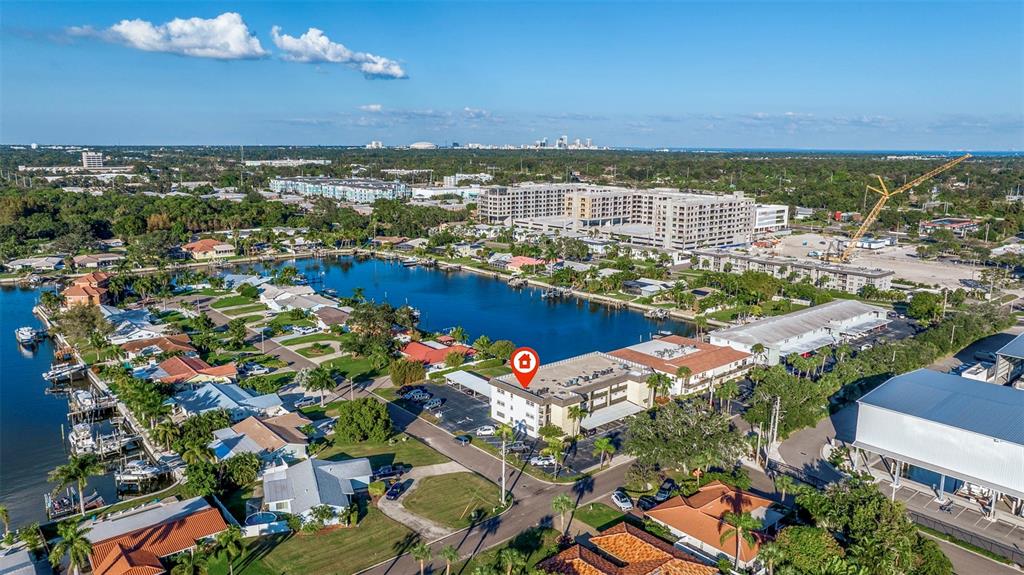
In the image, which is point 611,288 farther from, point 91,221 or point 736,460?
point 91,221

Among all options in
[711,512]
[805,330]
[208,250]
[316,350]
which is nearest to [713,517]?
[711,512]

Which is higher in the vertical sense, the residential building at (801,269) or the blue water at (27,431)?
the residential building at (801,269)

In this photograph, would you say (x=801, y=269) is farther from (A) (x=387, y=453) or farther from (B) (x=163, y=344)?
(B) (x=163, y=344)

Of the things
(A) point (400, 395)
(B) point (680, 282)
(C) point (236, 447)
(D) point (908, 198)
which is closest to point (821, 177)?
(D) point (908, 198)

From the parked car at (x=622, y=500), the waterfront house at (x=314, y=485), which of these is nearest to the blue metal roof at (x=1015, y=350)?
the parked car at (x=622, y=500)

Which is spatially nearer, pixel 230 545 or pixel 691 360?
pixel 230 545

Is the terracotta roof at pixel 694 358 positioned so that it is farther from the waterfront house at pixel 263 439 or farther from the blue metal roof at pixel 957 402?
the waterfront house at pixel 263 439
